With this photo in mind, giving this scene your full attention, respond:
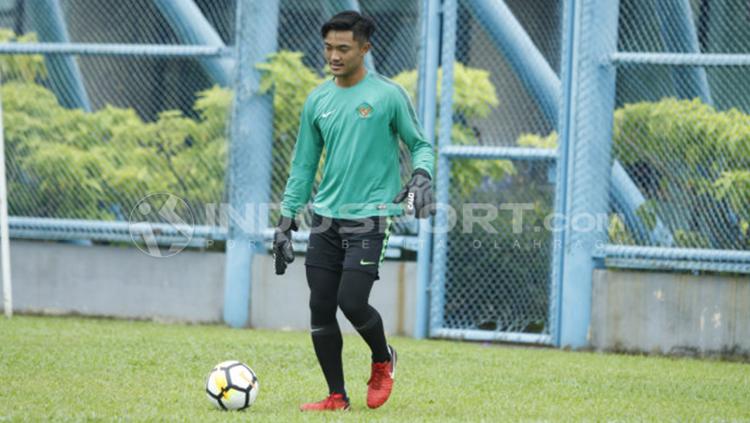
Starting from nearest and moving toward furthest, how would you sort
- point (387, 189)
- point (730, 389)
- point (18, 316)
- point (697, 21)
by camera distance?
point (387, 189) → point (730, 389) → point (697, 21) → point (18, 316)

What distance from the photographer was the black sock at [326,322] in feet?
20.3

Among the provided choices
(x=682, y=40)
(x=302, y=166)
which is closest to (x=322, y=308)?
(x=302, y=166)

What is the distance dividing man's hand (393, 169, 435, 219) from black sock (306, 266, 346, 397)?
1.98ft

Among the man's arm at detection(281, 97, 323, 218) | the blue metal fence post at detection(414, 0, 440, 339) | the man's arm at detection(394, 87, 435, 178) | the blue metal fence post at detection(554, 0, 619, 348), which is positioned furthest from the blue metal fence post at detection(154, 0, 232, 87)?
the man's arm at detection(394, 87, 435, 178)

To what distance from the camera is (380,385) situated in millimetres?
6172

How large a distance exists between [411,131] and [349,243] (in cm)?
66

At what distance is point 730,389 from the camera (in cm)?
758

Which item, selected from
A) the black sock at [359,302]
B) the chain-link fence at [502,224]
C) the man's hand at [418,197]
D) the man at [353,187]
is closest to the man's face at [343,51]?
the man at [353,187]

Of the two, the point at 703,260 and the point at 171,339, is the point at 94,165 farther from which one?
the point at 703,260

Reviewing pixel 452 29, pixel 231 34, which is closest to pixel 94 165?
pixel 231 34

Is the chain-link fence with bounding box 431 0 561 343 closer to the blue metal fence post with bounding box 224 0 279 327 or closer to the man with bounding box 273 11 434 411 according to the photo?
Result: the blue metal fence post with bounding box 224 0 279 327

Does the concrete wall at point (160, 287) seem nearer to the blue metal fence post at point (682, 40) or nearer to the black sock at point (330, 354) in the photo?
the blue metal fence post at point (682, 40)

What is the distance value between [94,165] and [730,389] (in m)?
6.13

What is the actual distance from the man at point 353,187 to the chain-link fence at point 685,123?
4.00m
